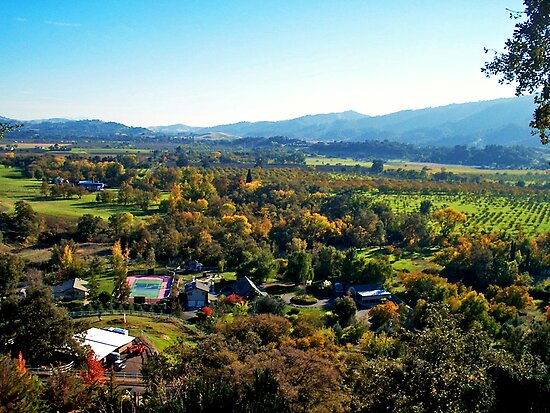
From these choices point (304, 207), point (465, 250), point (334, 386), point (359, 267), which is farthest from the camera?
point (304, 207)

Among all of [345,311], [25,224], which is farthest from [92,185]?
[345,311]

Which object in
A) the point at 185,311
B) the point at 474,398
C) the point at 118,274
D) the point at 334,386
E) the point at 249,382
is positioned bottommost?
the point at 185,311

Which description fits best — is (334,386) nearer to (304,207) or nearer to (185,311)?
(185,311)

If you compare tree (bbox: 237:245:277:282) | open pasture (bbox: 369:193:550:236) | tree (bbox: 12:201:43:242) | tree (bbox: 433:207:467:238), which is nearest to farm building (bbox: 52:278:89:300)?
tree (bbox: 237:245:277:282)

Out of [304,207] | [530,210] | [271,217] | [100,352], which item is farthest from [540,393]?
[530,210]

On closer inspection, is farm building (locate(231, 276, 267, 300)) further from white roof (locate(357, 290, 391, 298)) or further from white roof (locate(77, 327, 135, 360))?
white roof (locate(77, 327, 135, 360))

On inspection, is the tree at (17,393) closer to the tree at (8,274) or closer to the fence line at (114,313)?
the fence line at (114,313)

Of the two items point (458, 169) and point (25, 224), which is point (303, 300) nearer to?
point (25, 224)
